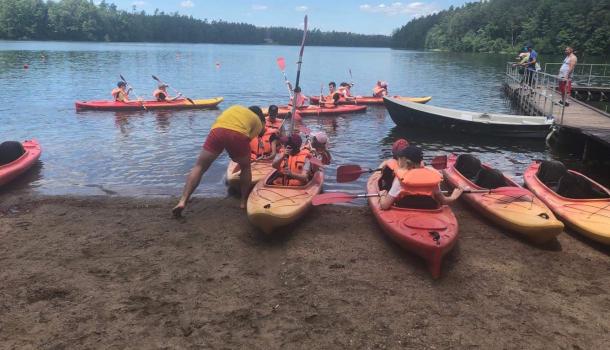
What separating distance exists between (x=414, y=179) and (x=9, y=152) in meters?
8.79

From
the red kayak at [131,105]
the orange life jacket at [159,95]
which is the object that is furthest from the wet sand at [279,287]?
the orange life jacket at [159,95]

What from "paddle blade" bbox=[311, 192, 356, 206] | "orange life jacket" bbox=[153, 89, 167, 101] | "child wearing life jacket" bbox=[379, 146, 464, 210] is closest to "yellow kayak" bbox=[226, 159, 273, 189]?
"paddle blade" bbox=[311, 192, 356, 206]

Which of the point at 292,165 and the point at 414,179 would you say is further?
the point at 292,165

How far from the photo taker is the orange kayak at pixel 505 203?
20.9ft

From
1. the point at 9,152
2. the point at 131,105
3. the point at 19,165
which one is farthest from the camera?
the point at 131,105

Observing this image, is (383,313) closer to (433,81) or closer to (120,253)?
(120,253)

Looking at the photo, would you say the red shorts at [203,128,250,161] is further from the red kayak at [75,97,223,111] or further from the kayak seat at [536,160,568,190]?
the red kayak at [75,97,223,111]

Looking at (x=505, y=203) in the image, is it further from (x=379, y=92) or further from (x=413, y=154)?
(x=379, y=92)

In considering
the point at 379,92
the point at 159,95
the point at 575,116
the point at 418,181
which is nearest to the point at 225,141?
the point at 418,181

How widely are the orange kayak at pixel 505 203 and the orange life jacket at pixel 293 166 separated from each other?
2943 mm

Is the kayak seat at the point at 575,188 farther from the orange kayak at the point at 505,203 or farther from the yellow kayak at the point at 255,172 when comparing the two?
the yellow kayak at the point at 255,172

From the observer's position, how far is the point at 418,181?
6.17m

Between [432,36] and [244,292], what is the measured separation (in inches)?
5011

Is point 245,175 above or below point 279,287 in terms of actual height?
above
